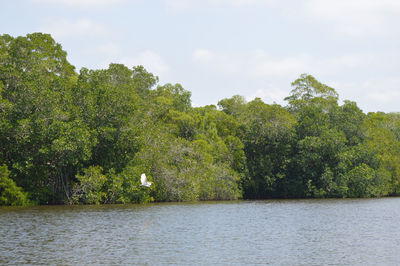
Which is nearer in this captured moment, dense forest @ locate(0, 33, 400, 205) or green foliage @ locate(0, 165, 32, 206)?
green foliage @ locate(0, 165, 32, 206)

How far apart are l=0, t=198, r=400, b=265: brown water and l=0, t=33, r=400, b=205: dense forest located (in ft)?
28.4

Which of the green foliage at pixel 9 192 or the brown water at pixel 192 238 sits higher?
the green foliage at pixel 9 192

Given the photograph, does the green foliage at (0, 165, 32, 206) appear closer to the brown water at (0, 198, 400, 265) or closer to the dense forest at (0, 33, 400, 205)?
the dense forest at (0, 33, 400, 205)

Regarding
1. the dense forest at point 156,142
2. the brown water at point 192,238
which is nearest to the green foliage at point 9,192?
the dense forest at point 156,142

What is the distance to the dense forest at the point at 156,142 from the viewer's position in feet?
170

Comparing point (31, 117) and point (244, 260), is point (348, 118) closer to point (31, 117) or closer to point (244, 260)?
point (31, 117)

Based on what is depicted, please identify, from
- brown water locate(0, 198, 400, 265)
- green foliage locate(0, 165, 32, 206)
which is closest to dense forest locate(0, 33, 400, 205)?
green foliage locate(0, 165, 32, 206)

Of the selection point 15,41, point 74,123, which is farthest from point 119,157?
point 15,41

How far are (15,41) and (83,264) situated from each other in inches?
1612

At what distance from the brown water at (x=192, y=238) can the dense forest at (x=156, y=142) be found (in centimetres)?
865

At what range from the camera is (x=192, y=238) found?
1216 inches

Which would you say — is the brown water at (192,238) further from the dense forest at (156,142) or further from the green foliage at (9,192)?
the dense forest at (156,142)

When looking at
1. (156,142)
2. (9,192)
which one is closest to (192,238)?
(9,192)

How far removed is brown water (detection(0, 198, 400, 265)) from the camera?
2403 cm
